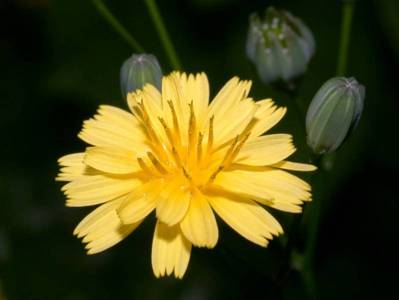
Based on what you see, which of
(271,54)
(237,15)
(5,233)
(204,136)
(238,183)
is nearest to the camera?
(238,183)

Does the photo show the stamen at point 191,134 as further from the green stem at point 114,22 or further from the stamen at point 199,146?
the green stem at point 114,22

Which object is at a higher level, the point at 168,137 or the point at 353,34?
the point at 168,137

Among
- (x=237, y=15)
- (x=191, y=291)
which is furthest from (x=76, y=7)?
(x=191, y=291)

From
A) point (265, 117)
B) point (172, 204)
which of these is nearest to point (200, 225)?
point (172, 204)

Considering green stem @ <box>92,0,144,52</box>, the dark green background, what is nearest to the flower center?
green stem @ <box>92,0,144,52</box>

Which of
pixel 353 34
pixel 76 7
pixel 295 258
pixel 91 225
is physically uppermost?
pixel 76 7

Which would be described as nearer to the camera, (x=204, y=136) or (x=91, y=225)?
(x=91, y=225)

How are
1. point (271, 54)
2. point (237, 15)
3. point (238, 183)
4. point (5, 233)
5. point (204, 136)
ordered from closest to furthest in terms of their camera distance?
point (238, 183), point (204, 136), point (271, 54), point (5, 233), point (237, 15)

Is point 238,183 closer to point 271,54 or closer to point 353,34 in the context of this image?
point 271,54
